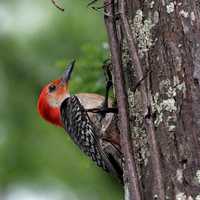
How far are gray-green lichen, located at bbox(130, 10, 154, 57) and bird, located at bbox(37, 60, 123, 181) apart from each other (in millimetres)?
837

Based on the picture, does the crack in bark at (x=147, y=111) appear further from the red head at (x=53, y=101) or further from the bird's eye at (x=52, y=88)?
the bird's eye at (x=52, y=88)

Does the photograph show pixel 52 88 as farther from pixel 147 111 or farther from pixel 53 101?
pixel 147 111

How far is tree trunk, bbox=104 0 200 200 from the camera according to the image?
12.1 ft

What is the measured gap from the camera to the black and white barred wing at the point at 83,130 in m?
5.76

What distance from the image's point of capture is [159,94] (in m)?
3.87

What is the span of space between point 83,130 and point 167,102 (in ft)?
7.65

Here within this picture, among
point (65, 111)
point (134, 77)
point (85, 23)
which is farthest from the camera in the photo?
point (85, 23)

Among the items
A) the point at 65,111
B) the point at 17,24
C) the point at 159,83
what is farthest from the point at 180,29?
the point at 17,24

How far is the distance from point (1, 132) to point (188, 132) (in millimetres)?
5611

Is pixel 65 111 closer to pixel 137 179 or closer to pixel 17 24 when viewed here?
pixel 137 179

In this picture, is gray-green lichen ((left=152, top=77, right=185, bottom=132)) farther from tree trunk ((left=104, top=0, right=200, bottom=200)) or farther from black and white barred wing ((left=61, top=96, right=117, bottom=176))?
black and white barred wing ((left=61, top=96, right=117, bottom=176))

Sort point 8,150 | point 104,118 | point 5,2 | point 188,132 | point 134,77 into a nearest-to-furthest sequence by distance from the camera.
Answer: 1. point 188,132
2. point 134,77
3. point 104,118
4. point 8,150
5. point 5,2

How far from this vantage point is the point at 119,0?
13.9 ft

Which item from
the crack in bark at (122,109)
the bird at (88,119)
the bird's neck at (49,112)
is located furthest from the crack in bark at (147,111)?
the bird's neck at (49,112)
